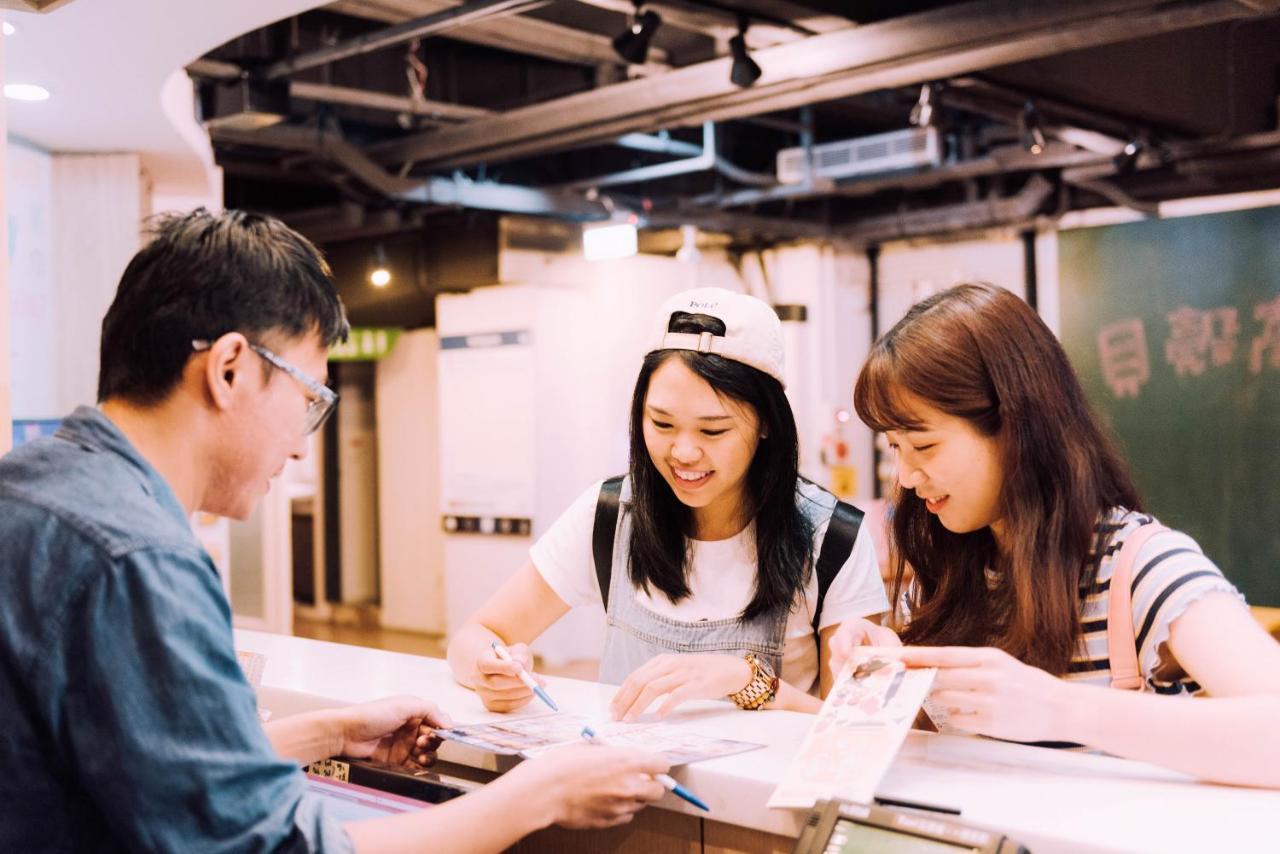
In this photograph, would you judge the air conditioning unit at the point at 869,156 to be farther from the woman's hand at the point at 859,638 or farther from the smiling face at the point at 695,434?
the woman's hand at the point at 859,638

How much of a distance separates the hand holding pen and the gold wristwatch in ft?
0.99

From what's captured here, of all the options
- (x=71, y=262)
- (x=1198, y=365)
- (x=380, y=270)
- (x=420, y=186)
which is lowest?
(x=1198, y=365)

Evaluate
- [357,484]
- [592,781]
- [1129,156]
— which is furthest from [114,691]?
[357,484]

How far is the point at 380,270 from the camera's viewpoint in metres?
9.40

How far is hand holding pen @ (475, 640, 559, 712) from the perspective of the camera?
1.91 meters

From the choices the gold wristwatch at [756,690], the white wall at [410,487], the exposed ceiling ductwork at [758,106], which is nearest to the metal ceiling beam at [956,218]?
the exposed ceiling ductwork at [758,106]

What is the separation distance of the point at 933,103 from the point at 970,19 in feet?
4.82

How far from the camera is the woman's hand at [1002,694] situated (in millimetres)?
1405

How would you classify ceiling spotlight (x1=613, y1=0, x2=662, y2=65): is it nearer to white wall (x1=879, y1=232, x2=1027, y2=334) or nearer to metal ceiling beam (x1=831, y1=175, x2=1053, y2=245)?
metal ceiling beam (x1=831, y1=175, x2=1053, y2=245)

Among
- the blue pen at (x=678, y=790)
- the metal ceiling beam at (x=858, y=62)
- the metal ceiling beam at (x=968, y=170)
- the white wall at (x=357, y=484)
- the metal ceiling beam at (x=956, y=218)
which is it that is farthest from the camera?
the white wall at (x=357, y=484)

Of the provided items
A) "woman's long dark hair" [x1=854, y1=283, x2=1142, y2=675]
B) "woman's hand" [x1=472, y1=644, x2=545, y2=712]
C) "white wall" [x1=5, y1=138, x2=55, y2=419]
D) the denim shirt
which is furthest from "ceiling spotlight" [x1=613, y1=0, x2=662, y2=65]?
the denim shirt

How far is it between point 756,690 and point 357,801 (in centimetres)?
64

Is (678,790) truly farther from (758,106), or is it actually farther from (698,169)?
(698,169)

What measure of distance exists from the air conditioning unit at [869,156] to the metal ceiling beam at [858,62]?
71.9 inches
